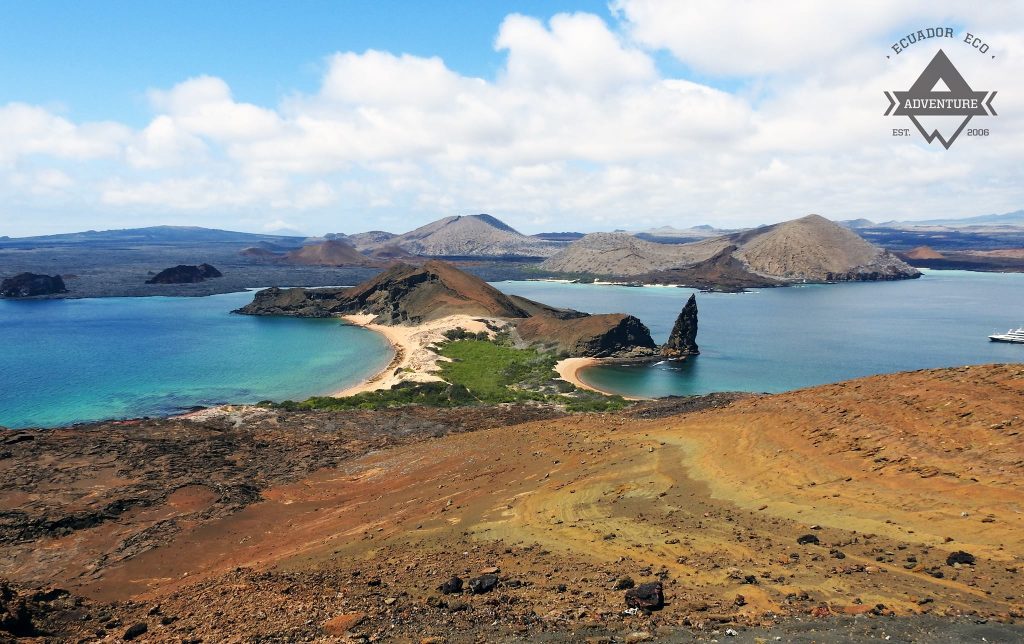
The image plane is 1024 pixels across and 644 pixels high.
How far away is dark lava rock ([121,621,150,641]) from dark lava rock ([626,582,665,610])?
424 inches

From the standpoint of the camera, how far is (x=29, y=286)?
14975cm

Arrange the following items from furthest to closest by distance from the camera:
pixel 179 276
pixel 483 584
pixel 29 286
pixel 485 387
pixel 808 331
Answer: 1. pixel 179 276
2. pixel 29 286
3. pixel 808 331
4. pixel 485 387
5. pixel 483 584

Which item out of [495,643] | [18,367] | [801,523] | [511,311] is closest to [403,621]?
[495,643]

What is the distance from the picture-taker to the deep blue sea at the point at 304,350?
57562mm

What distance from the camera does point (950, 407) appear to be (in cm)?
2056

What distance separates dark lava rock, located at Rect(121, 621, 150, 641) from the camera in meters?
12.5

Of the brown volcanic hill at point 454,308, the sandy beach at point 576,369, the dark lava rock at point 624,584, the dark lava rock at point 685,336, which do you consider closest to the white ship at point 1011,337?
the dark lava rock at point 685,336

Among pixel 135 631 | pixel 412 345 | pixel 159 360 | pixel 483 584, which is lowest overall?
pixel 159 360

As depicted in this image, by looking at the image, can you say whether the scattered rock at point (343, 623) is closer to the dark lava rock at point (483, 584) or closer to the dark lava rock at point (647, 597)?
the dark lava rock at point (483, 584)

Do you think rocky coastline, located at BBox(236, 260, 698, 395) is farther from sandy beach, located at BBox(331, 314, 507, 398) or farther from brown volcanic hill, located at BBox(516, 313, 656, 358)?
sandy beach, located at BBox(331, 314, 507, 398)

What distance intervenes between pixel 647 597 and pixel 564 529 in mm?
5509

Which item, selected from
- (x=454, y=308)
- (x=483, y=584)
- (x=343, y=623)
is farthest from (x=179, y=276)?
(x=483, y=584)

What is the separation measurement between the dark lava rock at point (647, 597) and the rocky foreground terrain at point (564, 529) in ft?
0.14

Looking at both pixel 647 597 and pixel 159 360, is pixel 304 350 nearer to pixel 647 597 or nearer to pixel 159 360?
pixel 159 360
